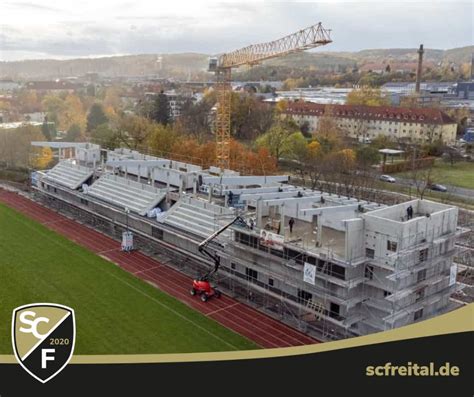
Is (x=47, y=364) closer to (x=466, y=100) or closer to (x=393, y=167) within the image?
(x=393, y=167)

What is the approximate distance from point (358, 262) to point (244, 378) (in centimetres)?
352

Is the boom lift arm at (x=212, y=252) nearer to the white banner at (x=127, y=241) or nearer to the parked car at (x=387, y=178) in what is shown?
the white banner at (x=127, y=241)

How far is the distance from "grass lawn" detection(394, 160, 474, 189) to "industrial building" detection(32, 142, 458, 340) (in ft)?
48.8

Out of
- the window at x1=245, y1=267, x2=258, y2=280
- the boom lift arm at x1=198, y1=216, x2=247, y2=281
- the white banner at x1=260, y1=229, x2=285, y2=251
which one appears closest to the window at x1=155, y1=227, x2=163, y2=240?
the boom lift arm at x1=198, y1=216, x2=247, y2=281

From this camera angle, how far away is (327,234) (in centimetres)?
1284

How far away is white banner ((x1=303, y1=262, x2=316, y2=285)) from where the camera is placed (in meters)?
11.2

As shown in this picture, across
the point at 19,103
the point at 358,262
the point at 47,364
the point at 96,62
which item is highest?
the point at 96,62

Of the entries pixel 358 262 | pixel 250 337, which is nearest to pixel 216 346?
pixel 250 337

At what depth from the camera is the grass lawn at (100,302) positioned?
11148 millimetres

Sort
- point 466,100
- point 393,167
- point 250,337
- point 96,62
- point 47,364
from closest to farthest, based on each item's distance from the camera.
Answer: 1. point 47,364
2. point 250,337
3. point 393,167
4. point 96,62
5. point 466,100

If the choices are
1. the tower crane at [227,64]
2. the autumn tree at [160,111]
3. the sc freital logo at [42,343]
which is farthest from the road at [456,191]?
the sc freital logo at [42,343]

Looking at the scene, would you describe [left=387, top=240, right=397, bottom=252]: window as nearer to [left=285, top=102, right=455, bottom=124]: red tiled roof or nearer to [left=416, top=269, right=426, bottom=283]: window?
[left=416, top=269, right=426, bottom=283]: window

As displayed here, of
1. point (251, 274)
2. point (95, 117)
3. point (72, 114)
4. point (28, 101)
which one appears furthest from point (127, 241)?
point (72, 114)

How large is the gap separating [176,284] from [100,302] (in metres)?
2.26
